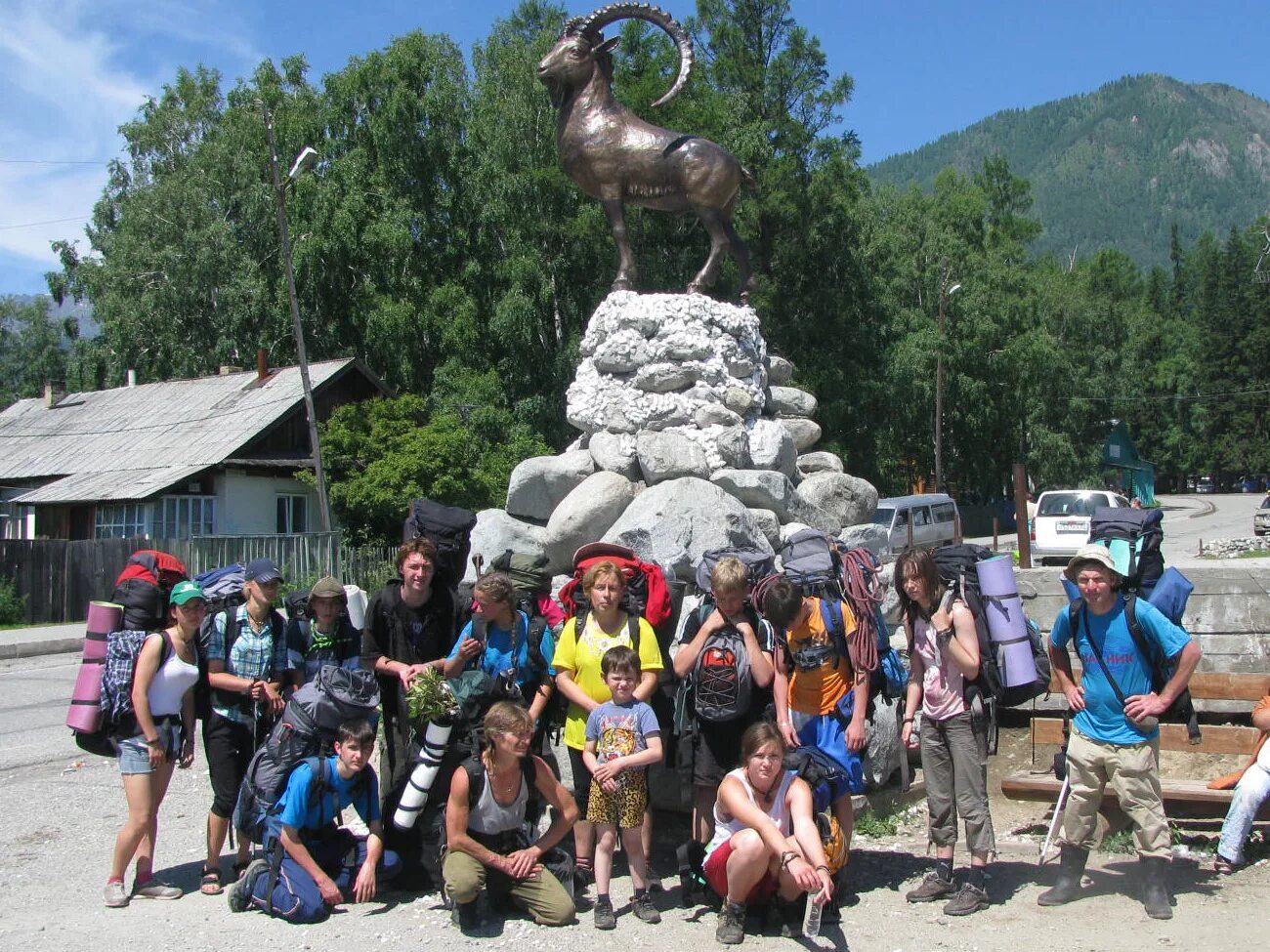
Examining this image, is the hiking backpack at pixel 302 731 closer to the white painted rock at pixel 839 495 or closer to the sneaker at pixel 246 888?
the sneaker at pixel 246 888

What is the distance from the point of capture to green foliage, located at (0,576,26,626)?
2100 cm

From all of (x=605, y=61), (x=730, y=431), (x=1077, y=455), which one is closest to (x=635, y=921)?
(x=730, y=431)

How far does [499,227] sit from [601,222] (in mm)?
4208

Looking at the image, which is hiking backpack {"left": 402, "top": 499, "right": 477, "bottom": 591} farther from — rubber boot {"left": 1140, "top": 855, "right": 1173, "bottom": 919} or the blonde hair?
rubber boot {"left": 1140, "top": 855, "right": 1173, "bottom": 919}

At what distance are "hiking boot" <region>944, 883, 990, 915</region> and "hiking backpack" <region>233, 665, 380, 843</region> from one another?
280cm

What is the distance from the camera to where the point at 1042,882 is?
5.52 meters

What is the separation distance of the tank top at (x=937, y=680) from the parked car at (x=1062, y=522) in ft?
60.2

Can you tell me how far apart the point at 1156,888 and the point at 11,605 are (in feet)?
69.7

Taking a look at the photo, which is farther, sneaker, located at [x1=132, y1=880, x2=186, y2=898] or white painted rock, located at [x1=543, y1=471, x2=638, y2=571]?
white painted rock, located at [x1=543, y1=471, x2=638, y2=571]

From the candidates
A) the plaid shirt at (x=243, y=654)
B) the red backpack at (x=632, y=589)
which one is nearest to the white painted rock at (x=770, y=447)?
the red backpack at (x=632, y=589)

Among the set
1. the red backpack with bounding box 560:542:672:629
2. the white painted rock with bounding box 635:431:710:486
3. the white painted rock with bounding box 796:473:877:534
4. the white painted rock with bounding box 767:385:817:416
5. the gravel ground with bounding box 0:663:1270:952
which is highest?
the white painted rock with bounding box 767:385:817:416

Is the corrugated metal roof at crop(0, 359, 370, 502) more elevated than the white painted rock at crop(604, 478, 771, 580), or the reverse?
the corrugated metal roof at crop(0, 359, 370, 502)

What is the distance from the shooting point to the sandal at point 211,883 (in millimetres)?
5523

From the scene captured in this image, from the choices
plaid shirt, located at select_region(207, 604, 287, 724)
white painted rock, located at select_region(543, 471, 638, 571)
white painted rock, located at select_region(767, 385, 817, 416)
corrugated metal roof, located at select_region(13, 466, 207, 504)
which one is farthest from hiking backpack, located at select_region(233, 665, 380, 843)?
corrugated metal roof, located at select_region(13, 466, 207, 504)
